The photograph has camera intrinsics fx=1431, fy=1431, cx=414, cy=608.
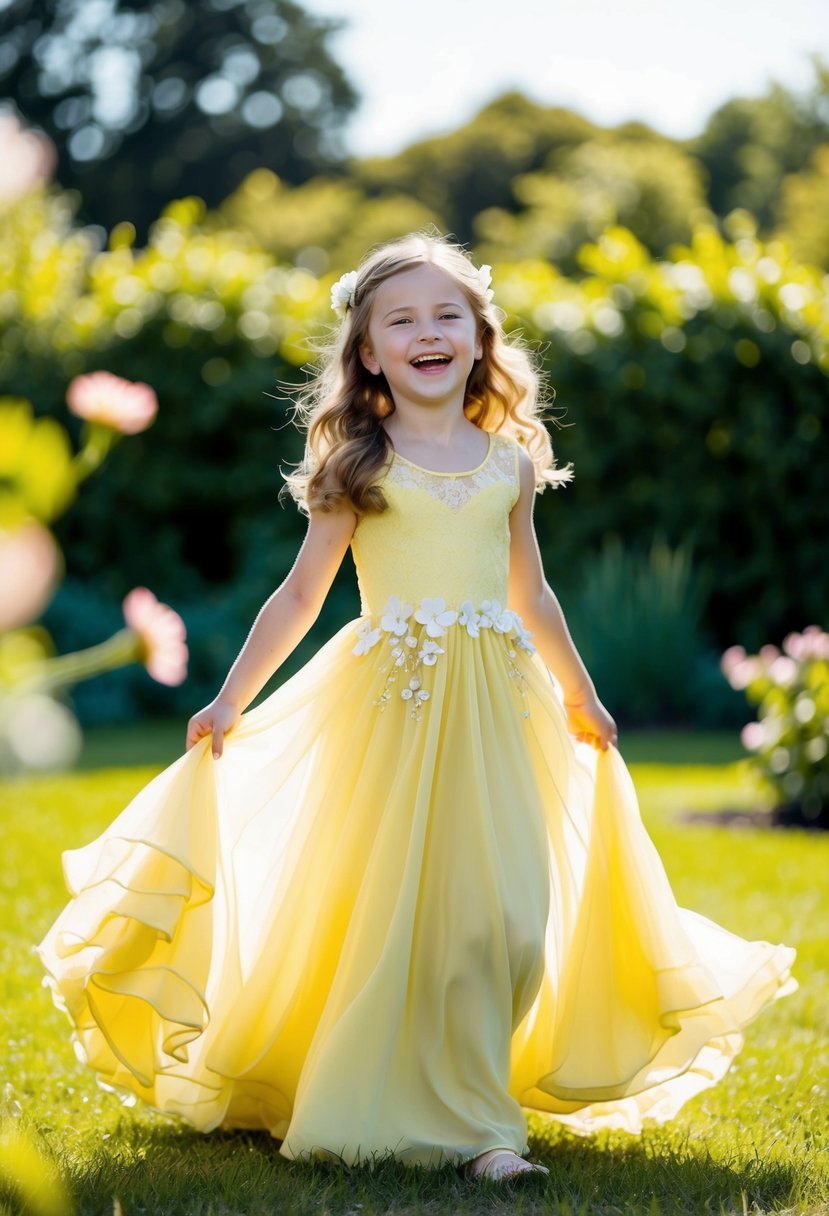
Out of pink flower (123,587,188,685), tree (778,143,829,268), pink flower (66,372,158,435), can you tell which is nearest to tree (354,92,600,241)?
tree (778,143,829,268)

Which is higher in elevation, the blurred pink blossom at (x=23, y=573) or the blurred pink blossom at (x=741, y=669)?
the blurred pink blossom at (x=23, y=573)

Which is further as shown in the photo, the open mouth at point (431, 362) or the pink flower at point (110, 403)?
the open mouth at point (431, 362)

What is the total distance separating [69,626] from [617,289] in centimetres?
395

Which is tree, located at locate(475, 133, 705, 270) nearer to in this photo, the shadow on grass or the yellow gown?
the yellow gown

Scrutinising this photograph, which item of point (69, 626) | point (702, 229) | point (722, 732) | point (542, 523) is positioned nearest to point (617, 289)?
point (702, 229)

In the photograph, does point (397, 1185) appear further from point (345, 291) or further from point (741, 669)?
point (741, 669)

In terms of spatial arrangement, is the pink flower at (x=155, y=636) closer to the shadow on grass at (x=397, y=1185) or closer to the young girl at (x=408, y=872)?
the young girl at (x=408, y=872)

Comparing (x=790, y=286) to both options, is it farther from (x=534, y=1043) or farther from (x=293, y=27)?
(x=293, y=27)

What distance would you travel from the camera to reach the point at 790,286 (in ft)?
28.5

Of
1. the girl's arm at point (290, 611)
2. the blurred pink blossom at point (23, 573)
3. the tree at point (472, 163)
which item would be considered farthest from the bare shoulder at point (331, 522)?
the tree at point (472, 163)

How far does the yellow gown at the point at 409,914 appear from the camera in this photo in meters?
2.37

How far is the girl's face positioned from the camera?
8.85ft

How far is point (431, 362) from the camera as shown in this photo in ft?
8.90

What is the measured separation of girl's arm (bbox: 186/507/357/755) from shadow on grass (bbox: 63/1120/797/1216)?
0.76 metres
